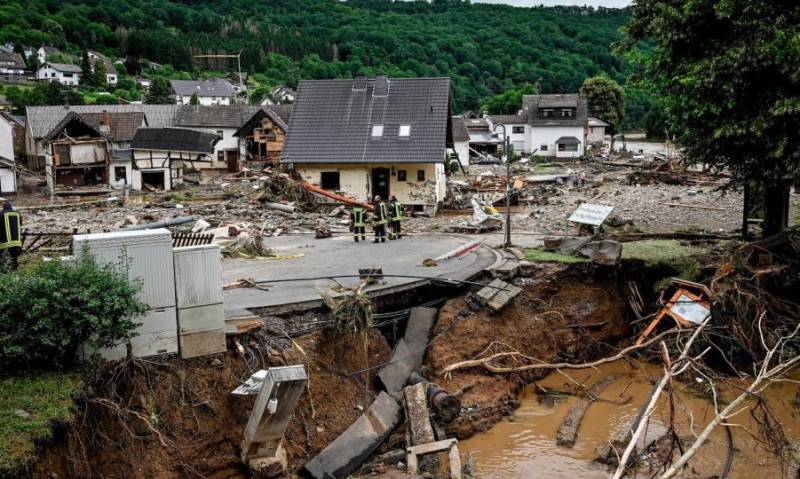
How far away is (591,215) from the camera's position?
20859mm

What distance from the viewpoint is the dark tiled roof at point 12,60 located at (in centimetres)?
10262

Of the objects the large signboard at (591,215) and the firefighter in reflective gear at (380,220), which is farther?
the firefighter in reflective gear at (380,220)

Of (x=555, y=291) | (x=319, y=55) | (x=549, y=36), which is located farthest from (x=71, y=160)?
(x=549, y=36)

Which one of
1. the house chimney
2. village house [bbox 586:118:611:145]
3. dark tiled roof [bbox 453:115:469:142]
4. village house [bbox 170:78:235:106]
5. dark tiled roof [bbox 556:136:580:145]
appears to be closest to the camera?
the house chimney

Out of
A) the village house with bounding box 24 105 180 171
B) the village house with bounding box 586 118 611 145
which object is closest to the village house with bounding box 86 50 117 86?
the village house with bounding box 24 105 180 171

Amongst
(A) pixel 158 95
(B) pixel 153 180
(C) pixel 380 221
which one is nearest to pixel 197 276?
(C) pixel 380 221

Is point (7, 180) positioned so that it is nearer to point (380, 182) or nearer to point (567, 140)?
point (380, 182)

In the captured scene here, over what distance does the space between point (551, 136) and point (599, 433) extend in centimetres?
5505

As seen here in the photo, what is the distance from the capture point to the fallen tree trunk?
1273cm

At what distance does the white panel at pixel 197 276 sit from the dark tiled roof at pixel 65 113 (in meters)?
50.4

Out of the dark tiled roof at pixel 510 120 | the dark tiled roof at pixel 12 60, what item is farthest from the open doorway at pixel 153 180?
the dark tiled roof at pixel 12 60

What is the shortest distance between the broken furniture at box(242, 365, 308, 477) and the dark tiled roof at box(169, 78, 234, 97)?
305 feet

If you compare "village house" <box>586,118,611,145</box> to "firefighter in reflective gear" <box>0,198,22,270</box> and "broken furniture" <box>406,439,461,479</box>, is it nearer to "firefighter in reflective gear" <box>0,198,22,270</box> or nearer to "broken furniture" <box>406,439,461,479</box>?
"firefighter in reflective gear" <box>0,198,22,270</box>

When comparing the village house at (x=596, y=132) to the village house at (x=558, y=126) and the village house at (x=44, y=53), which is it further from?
the village house at (x=44, y=53)
